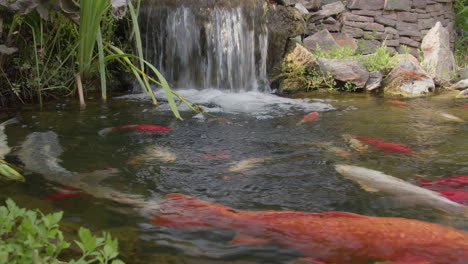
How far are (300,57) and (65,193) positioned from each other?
4.96m

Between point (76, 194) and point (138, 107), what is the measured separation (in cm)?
265

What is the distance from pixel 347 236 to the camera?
1538 millimetres

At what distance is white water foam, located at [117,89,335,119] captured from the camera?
15.2 ft

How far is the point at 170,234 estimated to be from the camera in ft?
5.54

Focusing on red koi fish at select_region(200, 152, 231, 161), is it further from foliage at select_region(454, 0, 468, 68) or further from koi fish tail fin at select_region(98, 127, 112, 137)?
foliage at select_region(454, 0, 468, 68)

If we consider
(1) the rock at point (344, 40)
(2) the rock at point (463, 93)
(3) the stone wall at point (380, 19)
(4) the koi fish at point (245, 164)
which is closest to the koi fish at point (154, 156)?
(4) the koi fish at point (245, 164)

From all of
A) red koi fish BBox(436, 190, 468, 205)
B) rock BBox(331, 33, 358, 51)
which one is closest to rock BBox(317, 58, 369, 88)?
rock BBox(331, 33, 358, 51)

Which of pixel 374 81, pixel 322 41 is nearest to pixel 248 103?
pixel 374 81

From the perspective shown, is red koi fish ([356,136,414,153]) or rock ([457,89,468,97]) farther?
rock ([457,89,468,97])

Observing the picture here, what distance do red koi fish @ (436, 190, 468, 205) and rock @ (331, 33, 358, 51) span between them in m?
6.13

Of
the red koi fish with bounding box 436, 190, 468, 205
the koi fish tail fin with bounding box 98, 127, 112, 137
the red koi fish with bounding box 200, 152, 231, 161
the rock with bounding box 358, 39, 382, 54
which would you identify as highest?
the rock with bounding box 358, 39, 382, 54

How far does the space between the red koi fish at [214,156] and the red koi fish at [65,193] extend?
3.00ft

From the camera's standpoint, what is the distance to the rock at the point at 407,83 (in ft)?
20.4

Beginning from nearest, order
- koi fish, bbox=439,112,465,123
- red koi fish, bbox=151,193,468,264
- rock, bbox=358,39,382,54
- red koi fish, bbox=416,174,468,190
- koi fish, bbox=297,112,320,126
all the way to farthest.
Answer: red koi fish, bbox=151,193,468,264, red koi fish, bbox=416,174,468,190, koi fish, bbox=297,112,320,126, koi fish, bbox=439,112,465,123, rock, bbox=358,39,382,54
